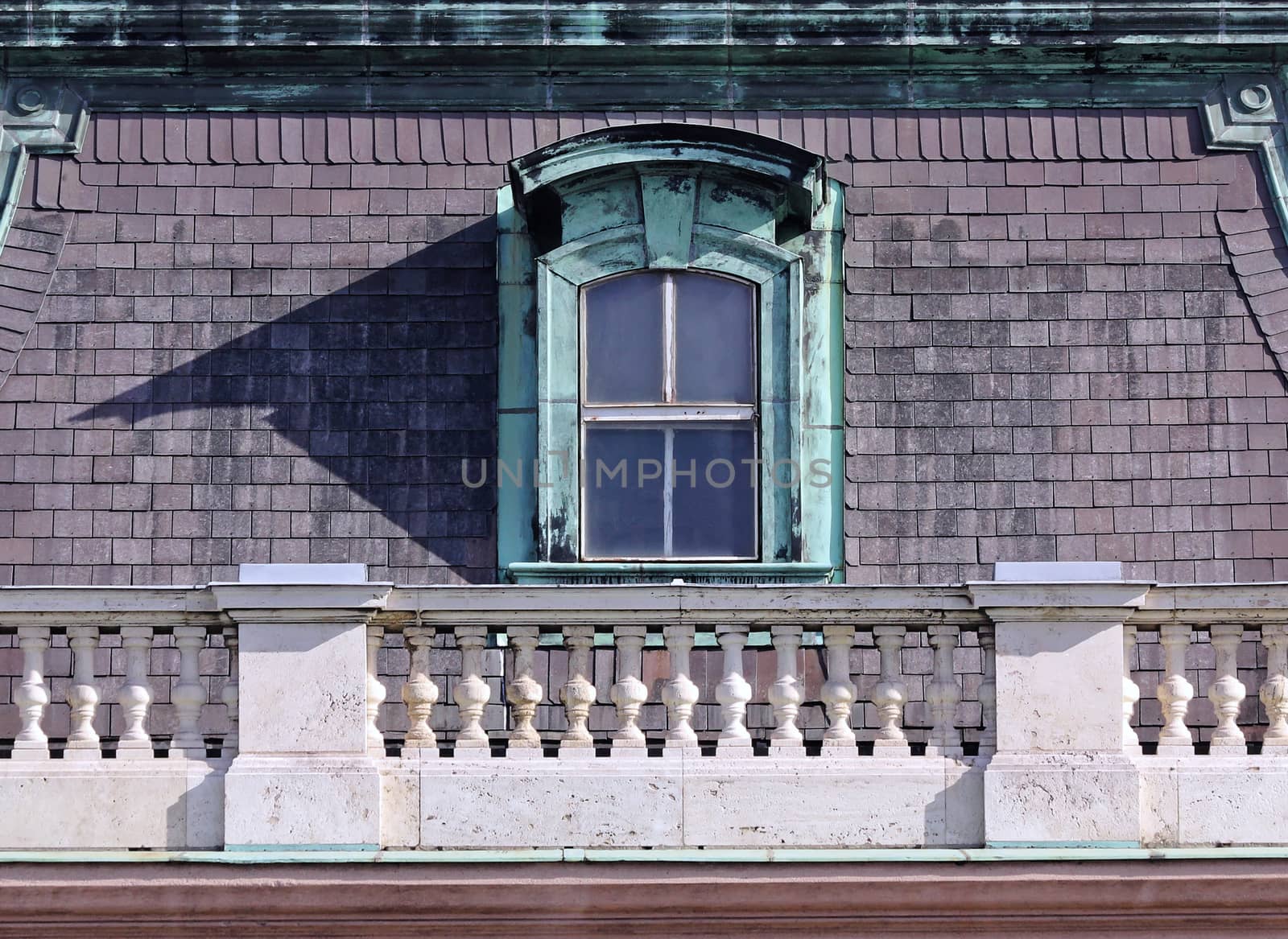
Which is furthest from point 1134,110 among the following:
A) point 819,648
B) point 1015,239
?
point 819,648

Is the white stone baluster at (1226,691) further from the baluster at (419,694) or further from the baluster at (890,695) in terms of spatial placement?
the baluster at (419,694)

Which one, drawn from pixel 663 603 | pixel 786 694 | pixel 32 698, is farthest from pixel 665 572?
pixel 32 698

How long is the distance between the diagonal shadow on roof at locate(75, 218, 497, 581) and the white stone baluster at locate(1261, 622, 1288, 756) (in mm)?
3954

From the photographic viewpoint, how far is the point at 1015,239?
10656 millimetres

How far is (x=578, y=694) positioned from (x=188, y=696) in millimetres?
1614

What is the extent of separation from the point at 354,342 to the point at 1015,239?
11.8 feet

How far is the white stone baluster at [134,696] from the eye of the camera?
8156mm

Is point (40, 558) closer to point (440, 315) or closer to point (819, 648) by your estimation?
point (440, 315)

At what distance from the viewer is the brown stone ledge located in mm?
7754

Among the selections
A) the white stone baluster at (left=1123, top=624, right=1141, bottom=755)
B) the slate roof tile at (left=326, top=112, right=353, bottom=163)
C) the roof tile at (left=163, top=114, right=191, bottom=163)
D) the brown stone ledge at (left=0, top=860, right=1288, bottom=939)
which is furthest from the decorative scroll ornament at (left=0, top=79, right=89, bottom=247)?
the white stone baluster at (left=1123, top=624, right=1141, bottom=755)

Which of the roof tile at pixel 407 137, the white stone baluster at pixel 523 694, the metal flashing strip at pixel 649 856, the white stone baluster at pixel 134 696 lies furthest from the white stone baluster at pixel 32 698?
the roof tile at pixel 407 137

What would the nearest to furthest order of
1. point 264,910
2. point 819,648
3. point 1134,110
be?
1. point 264,910
2. point 819,648
3. point 1134,110

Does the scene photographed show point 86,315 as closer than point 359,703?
No

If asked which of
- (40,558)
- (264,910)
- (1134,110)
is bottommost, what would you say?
(264,910)
